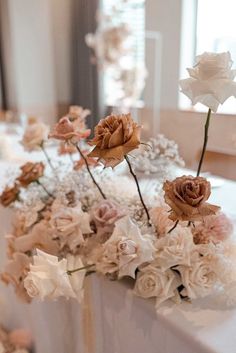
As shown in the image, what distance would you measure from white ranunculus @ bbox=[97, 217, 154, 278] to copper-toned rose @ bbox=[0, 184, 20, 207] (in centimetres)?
35

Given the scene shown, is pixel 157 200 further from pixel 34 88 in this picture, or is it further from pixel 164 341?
pixel 34 88

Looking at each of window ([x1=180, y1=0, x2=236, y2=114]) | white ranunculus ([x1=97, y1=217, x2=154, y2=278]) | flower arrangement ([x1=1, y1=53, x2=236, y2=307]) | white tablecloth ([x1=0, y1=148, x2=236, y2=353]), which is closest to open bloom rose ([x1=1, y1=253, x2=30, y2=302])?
flower arrangement ([x1=1, y1=53, x2=236, y2=307])

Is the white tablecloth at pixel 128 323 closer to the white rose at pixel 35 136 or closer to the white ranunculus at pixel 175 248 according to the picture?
the white ranunculus at pixel 175 248

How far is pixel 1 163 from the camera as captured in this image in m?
1.33

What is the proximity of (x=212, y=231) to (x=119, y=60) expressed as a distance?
1868 mm

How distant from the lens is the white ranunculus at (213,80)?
469 millimetres

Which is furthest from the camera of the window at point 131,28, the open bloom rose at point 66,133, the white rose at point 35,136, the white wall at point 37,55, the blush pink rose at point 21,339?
the white wall at point 37,55

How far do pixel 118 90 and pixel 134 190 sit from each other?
1516 millimetres

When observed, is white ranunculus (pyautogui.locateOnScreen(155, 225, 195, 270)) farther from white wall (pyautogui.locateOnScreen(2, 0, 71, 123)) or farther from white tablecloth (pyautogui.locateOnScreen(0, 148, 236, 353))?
white wall (pyautogui.locateOnScreen(2, 0, 71, 123))

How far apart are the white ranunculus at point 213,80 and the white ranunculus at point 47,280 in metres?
0.32

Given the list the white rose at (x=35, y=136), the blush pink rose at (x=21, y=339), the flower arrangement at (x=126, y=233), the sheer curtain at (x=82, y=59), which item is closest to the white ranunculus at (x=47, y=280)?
the flower arrangement at (x=126, y=233)

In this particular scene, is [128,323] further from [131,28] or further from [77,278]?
[131,28]

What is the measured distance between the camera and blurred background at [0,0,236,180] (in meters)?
0.72

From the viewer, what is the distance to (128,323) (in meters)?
0.59
